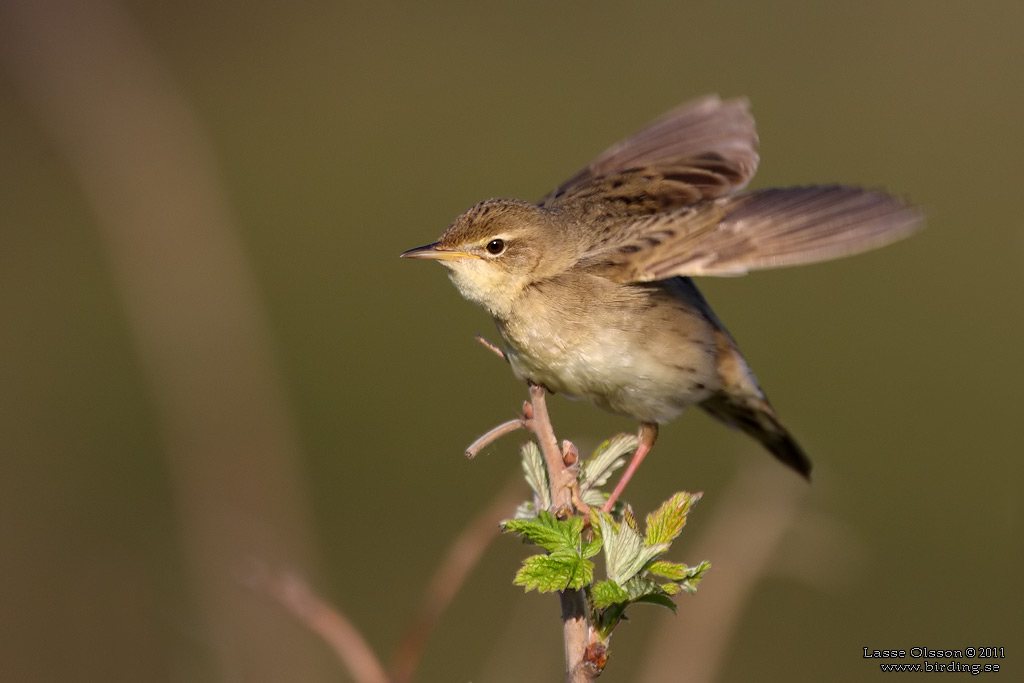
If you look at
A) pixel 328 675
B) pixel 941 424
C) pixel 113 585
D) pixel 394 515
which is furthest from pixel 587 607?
pixel 941 424

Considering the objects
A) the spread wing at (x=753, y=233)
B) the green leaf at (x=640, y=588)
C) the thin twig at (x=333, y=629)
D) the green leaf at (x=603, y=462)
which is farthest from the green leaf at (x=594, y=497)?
the spread wing at (x=753, y=233)

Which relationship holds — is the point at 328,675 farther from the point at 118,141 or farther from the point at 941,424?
the point at 941,424

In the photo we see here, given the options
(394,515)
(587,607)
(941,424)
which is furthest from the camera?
(941,424)

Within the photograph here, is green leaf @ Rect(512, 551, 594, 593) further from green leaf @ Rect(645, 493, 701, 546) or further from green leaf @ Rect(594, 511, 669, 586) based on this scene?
green leaf @ Rect(645, 493, 701, 546)

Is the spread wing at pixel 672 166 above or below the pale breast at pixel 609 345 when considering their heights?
above

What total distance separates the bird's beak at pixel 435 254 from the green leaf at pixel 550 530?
165 centimetres

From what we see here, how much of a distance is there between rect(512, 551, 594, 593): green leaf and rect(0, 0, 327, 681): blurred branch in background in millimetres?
1273

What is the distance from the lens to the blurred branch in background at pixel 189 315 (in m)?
3.57

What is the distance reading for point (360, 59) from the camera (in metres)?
15.7

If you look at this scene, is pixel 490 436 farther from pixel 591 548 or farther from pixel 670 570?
pixel 670 570

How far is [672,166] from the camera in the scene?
4633mm

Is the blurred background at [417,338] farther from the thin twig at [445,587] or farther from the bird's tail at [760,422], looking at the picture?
the thin twig at [445,587]

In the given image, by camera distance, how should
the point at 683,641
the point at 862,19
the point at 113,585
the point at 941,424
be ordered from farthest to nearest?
1. the point at 862,19
2. the point at 941,424
3. the point at 113,585
4. the point at 683,641

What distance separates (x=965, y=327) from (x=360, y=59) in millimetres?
8957
